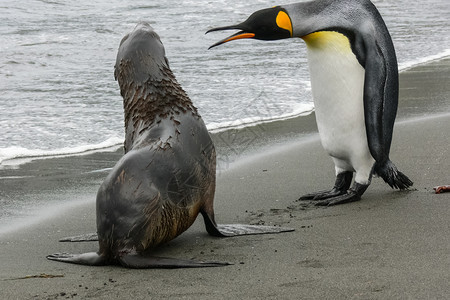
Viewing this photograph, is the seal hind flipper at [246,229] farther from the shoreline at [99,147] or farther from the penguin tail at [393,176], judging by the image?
the shoreline at [99,147]

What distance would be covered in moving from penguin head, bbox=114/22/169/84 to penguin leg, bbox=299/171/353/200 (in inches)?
61.0

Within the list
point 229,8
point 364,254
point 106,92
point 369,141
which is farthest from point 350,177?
point 229,8

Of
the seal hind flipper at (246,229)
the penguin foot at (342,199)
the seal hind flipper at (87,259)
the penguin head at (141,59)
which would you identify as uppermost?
the penguin head at (141,59)

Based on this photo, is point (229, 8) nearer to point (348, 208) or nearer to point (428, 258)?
point (348, 208)

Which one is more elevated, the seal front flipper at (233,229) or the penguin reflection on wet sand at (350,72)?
the penguin reflection on wet sand at (350,72)

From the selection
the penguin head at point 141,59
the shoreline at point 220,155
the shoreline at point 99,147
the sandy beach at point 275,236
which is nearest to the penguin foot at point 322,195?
the sandy beach at point 275,236

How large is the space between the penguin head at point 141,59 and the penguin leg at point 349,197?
1.54 m

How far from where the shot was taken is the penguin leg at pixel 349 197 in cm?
556

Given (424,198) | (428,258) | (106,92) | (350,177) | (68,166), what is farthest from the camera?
(106,92)

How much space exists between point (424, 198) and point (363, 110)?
0.78 meters

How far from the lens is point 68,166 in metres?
7.27

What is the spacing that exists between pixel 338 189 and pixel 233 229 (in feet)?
4.41

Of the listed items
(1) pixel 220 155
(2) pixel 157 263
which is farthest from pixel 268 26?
(1) pixel 220 155

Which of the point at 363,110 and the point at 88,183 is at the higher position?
the point at 363,110
